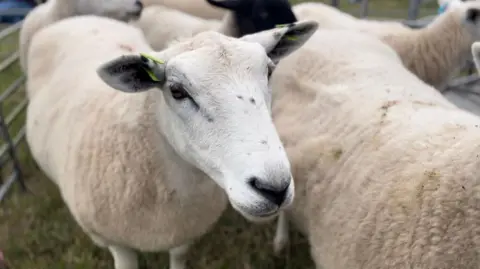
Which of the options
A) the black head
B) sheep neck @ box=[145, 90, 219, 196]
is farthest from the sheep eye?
the black head

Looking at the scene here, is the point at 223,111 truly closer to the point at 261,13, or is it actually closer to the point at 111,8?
the point at 261,13

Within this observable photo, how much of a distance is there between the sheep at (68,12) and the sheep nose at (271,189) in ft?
10.8

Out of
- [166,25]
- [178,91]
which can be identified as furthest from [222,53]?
[166,25]

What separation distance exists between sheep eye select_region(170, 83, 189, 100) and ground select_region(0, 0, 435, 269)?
4.88ft

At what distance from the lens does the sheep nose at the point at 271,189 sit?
4.84 ft

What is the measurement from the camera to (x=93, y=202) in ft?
7.25

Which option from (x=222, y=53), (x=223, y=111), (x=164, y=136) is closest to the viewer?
(x=223, y=111)

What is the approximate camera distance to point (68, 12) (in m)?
4.24

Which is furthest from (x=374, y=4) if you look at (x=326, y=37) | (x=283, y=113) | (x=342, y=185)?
(x=342, y=185)

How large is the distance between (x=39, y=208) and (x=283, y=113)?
6.47 ft

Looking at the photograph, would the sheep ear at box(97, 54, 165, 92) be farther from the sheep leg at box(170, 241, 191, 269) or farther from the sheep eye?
the sheep leg at box(170, 241, 191, 269)

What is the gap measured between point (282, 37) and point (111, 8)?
2.72 metres

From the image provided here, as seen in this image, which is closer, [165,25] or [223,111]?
[223,111]

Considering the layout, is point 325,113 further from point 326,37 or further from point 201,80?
point 201,80
